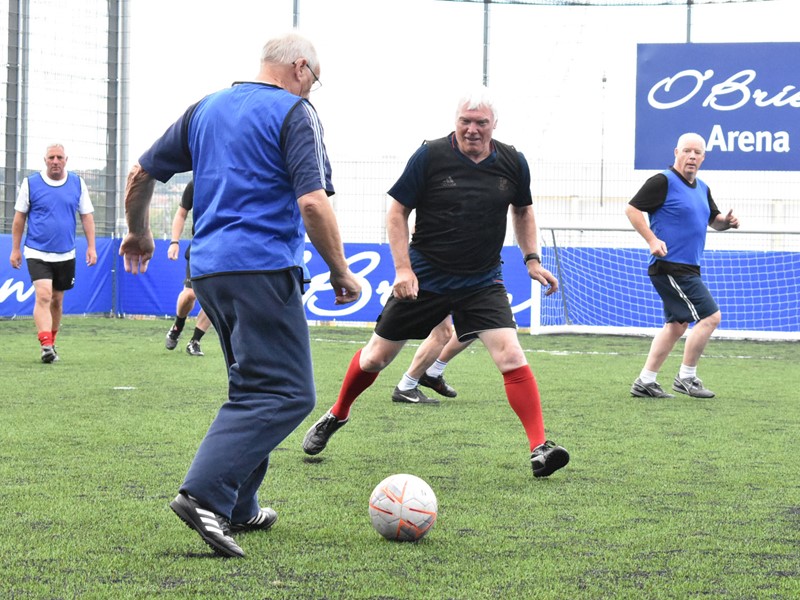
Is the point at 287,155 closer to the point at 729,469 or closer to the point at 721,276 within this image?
the point at 729,469

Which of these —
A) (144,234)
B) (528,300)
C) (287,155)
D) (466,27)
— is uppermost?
(466,27)

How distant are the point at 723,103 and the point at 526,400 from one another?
42.4ft

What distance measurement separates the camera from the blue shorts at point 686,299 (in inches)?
332

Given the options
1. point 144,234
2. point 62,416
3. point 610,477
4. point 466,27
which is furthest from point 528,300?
point 144,234

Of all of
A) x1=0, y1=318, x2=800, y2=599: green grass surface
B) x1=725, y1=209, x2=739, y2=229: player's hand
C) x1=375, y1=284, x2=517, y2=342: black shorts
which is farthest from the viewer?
x1=725, y1=209, x2=739, y2=229: player's hand

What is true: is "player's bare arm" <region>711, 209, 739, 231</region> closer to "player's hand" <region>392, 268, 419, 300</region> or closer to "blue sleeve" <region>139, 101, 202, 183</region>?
"player's hand" <region>392, 268, 419, 300</region>

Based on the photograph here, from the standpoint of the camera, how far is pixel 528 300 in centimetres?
1670

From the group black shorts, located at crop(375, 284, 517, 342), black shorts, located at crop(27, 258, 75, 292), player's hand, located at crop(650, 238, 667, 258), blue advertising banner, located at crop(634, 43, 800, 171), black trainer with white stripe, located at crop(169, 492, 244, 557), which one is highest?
blue advertising banner, located at crop(634, 43, 800, 171)

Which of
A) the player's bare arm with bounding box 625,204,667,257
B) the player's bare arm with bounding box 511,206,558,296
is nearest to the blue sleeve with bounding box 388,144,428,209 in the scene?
the player's bare arm with bounding box 511,206,558,296

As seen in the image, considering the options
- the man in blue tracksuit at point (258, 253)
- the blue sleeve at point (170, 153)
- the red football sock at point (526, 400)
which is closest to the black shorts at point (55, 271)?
the red football sock at point (526, 400)

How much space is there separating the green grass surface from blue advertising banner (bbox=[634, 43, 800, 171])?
29.0ft

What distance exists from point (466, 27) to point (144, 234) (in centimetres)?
1589

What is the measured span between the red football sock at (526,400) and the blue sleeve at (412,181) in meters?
1.00

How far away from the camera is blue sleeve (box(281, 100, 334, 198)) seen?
3.53 m
